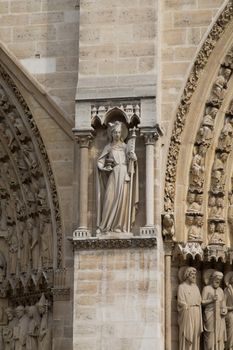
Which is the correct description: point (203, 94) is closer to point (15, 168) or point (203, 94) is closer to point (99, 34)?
point (99, 34)

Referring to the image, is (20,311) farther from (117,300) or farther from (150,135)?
(150,135)

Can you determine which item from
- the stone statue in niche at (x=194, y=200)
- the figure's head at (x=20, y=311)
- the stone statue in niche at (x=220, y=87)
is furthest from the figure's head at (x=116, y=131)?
the figure's head at (x=20, y=311)

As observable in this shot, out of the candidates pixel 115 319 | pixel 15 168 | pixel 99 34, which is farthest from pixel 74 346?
pixel 99 34

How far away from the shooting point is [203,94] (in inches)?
488

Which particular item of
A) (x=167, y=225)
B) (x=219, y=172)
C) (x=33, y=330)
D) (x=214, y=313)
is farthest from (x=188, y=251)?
(x=33, y=330)

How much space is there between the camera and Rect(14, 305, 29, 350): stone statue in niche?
12.5 meters

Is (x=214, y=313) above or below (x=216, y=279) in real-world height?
below

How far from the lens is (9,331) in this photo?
41.8ft

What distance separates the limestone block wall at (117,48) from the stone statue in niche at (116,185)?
18.2 inches

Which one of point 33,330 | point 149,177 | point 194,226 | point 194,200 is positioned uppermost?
point 149,177

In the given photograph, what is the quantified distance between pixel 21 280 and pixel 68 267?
2.83 ft

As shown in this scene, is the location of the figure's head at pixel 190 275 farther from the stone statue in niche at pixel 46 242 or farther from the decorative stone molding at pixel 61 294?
the stone statue in niche at pixel 46 242

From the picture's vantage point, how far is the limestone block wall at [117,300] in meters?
11.4

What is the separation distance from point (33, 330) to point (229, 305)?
2093 millimetres
